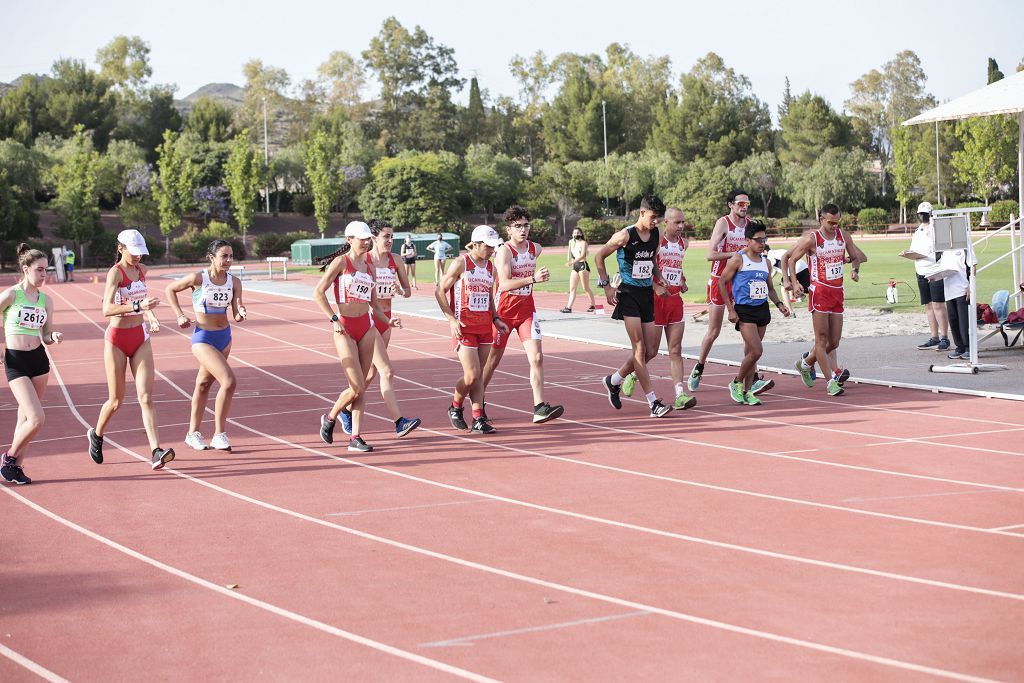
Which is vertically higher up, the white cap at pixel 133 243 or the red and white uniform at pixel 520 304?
the white cap at pixel 133 243

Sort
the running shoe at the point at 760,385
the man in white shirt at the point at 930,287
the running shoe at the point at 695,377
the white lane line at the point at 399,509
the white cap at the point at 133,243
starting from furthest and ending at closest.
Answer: the man in white shirt at the point at 930,287 < the running shoe at the point at 695,377 < the running shoe at the point at 760,385 < the white cap at the point at 133,243 < the white lane line at the point at 399,509

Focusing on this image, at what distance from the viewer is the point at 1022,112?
17.4 m

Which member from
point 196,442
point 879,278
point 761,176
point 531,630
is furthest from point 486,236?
point 761,176

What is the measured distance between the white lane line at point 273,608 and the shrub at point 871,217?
67.8 metres

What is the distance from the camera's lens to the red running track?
5.11 m

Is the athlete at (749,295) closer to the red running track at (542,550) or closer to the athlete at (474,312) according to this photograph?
the red running track at (542,550)

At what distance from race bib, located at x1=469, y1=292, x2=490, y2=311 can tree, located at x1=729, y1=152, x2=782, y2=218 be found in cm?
7031

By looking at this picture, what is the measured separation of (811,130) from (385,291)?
271 feet

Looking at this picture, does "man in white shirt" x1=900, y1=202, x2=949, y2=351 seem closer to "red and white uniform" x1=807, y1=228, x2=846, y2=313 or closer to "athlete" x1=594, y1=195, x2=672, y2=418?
"red and white uniform" x1=807, y1=228, x2=846, y2=313

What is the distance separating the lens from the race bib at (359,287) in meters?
10.1

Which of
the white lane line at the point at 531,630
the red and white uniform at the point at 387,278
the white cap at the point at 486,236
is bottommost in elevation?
the white lane line at the point at 531,630

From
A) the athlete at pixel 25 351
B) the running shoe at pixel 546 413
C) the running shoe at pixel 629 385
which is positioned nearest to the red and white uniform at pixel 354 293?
the running shoe at pixel 546 413

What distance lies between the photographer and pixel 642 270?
11391mm

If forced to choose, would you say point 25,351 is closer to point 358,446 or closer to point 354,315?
point 354,315
